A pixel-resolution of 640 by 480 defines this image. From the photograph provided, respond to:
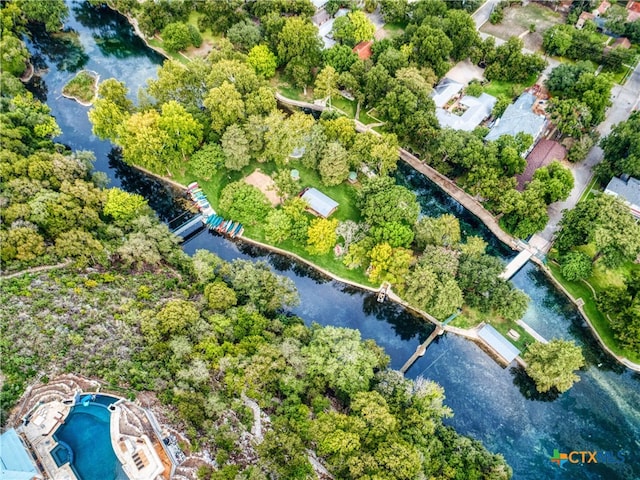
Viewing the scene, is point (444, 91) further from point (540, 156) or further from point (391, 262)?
point (391, 262)

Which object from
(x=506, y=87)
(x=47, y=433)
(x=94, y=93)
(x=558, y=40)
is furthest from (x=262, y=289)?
(x=558, y=40)

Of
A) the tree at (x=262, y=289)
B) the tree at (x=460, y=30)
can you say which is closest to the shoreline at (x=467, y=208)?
the tree at (x=262, y=289)

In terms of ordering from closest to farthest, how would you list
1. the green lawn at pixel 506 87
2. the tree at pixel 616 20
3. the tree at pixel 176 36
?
the green lawn at pixel 506 87
the tree at pixel 176 36
the tree at pixel 616 20

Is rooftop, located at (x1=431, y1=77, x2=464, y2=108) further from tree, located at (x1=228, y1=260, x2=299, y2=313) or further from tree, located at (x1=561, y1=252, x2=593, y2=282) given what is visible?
tree, located at (x1=228, y1=260, x2=299, y2=313)

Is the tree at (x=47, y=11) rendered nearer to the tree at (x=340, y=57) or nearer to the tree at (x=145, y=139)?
the tree at (x=145, y=139)

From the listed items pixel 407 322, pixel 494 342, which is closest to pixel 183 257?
pixel 407 322

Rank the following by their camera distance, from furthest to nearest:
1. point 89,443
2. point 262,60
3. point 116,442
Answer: point 262,60 < point 89,443 < point 116,442
